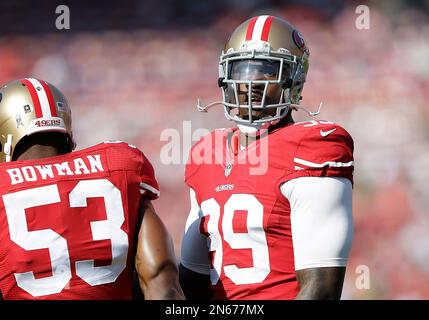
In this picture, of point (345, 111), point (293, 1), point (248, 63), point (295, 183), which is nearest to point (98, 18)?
point (293, 1)

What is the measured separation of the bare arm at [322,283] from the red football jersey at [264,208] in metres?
0.09

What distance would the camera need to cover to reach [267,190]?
2.33 m

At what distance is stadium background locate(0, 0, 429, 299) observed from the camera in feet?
16.2

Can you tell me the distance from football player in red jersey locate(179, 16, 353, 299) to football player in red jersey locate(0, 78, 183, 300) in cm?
19

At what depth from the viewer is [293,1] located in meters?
5.37

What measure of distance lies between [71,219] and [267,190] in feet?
1.81

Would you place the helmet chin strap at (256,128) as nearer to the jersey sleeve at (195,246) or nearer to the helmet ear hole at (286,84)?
the helmet ear hole at (286,84)

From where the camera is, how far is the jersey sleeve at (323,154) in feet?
7.43

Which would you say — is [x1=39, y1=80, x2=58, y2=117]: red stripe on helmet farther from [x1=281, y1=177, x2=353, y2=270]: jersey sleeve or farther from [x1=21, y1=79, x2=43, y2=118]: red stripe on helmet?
[x1=281, y1=177, x2=353, y2=270]: jersey sleeve

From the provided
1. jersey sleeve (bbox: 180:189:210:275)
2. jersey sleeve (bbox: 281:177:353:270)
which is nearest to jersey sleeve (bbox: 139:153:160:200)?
jersey sleeve (bbox: 180:189:210:275)

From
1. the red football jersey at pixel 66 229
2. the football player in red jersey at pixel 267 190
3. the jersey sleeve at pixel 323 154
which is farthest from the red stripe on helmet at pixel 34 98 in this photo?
the jersey sleeve at pixel 323 154

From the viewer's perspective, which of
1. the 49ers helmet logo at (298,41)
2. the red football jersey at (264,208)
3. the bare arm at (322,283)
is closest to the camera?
the bare arm at (322,283)

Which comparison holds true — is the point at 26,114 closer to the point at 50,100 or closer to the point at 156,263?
the point at 50,100
